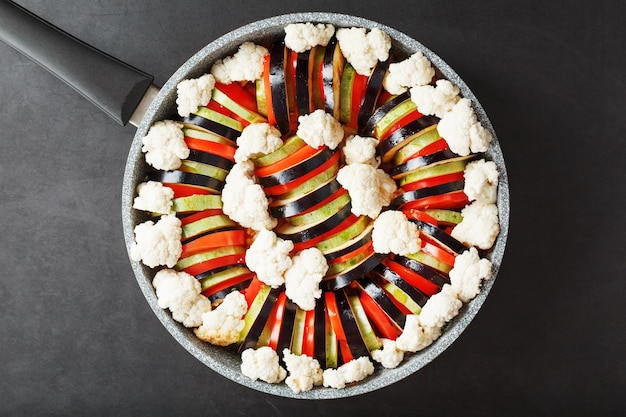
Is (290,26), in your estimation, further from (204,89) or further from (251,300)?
(251,300)

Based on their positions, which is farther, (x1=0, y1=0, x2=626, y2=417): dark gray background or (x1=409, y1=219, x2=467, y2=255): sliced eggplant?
(x1=0, y1=0, x2=626, y2=417): dark gray background

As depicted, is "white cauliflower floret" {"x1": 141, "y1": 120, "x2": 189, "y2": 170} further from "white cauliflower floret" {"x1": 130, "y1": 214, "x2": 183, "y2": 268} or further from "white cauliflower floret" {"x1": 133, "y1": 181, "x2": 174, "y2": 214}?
"white cauliflower floret" {"x1": 130, "y1": 214, "x2": 183, "y2": 268}

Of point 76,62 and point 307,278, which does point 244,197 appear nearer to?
point 307,278

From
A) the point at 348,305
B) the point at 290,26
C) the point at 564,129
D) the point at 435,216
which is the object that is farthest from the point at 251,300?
the point at 564,129

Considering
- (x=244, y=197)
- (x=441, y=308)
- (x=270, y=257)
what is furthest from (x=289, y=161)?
(x=441, y=308)

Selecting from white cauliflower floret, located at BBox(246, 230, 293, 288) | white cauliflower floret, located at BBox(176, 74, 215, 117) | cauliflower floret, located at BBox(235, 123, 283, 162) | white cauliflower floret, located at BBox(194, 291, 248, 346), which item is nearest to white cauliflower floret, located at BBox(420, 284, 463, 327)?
white cauliflower floret, located at BBox(246, 230, 293, 288)

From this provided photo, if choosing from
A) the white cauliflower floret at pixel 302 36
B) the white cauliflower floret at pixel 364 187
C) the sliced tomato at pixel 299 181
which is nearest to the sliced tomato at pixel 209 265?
the sliced tomato at pixel 299 181

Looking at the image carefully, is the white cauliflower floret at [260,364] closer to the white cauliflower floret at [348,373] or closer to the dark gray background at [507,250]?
the white cauliflower floret at [348,373]
